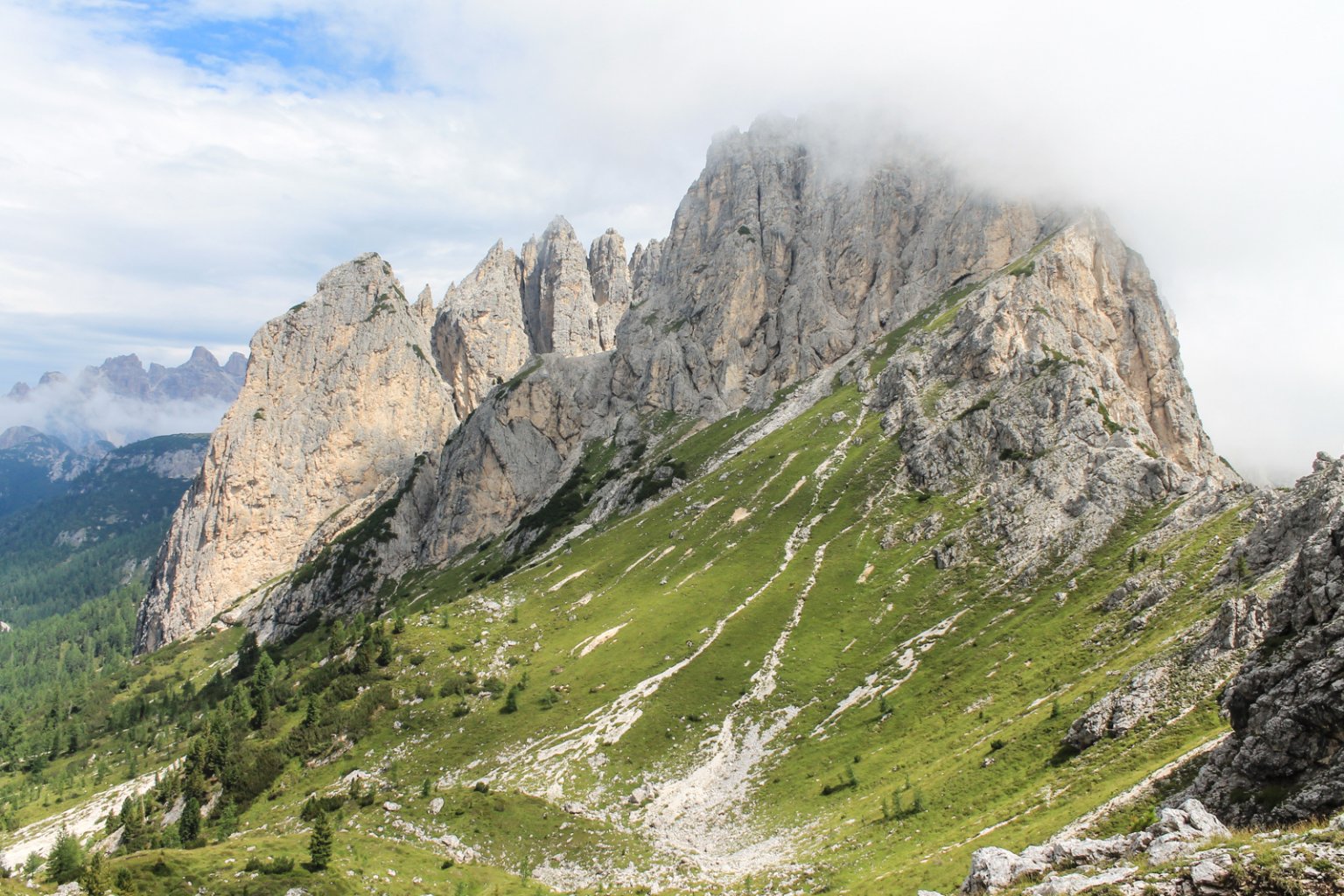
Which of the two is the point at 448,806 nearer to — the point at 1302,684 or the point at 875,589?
the point at 1302,684

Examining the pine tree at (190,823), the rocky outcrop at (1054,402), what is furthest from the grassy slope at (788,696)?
the pine tree at (190,823)

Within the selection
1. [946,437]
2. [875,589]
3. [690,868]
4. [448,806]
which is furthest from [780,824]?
[946,437]

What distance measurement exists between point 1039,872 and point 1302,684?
15.3 m

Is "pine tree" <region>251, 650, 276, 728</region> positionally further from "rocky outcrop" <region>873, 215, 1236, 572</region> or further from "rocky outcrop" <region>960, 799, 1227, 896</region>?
"rocky outcrop" <region>960, 799, 1227, 896</region>

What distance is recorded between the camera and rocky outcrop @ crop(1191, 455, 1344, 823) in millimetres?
29516

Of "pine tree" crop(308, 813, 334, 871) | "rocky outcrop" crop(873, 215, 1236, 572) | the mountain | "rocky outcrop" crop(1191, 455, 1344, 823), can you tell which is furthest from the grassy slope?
"rocky outcrop" crop(1191, 455, 1344, 823)

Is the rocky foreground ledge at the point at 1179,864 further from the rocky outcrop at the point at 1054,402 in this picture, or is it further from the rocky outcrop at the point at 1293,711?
the rocky outcrop at the point at 1054,402

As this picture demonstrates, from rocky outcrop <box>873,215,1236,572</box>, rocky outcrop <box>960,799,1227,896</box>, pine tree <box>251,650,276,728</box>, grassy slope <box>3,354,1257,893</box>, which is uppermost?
rocky outcrop <box>873,215,1236,572</box>

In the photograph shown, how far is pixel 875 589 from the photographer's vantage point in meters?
114

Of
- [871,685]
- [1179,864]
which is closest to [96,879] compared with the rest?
[1179,864]

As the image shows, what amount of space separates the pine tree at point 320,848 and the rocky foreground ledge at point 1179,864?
38302 mm

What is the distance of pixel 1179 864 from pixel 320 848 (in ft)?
156

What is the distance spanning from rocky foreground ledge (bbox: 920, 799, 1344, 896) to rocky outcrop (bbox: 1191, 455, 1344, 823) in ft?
14.4

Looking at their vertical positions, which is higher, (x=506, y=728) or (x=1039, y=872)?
(x=1039, y=872)
